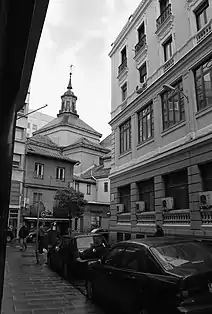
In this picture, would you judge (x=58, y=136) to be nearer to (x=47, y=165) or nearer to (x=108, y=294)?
(x=47, y=165)

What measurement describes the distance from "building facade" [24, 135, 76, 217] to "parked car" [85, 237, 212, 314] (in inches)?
971

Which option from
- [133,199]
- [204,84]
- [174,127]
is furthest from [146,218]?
[204,84]

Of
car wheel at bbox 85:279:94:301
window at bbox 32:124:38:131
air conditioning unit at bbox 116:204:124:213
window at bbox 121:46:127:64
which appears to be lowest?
car wheel at bbox 85:279:94:301

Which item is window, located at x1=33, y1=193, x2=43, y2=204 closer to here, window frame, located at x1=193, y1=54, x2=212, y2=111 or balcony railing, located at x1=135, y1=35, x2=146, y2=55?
balcony railing, located at x1=135, y1=35, x2=146, y2=55

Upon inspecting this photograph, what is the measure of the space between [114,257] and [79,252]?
365cm

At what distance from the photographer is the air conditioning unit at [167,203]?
13363mm

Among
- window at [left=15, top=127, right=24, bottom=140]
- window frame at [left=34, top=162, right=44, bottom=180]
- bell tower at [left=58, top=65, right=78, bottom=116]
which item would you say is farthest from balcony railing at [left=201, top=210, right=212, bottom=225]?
bell tower at [left=58, top=65, right=78, bottom=116]

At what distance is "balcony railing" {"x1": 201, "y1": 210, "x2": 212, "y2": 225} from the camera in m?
11.2

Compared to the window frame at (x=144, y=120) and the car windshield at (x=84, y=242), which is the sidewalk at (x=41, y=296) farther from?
the window frame at (x=144, y=120)

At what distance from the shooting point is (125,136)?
1938 cm

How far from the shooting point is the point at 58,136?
2158 inches

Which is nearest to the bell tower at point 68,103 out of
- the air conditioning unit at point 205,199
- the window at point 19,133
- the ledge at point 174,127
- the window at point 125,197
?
the window at point 19,133

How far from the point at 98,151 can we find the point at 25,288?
43889 millimetres

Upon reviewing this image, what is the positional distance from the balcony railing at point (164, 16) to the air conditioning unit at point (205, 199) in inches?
388
